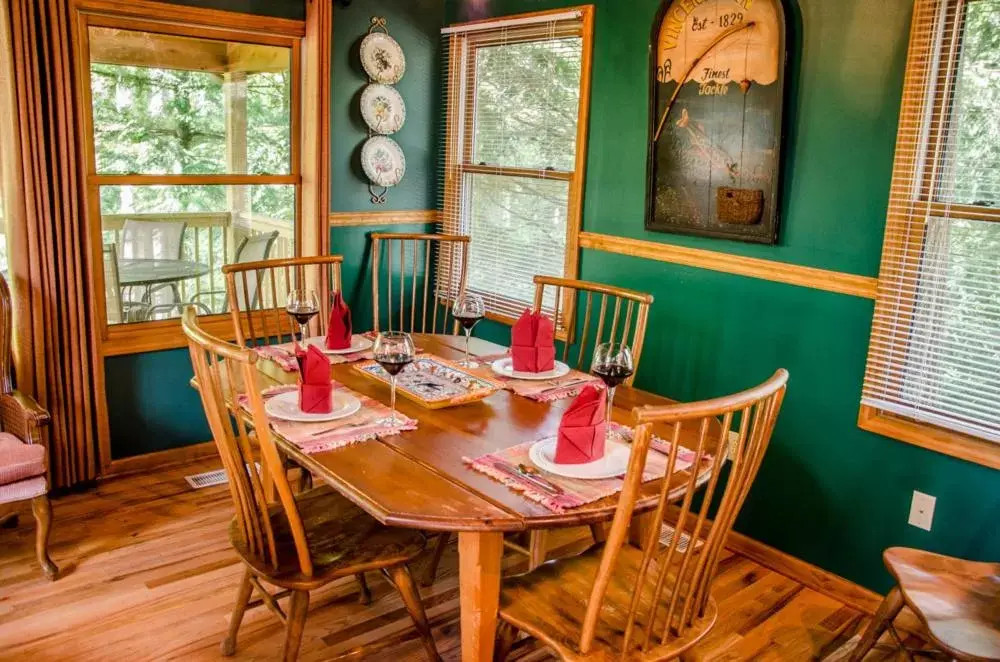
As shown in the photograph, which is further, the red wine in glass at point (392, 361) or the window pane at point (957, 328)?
the window pane at point (957, 328)

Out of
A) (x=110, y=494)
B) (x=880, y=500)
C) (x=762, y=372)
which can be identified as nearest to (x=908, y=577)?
(x=880, y=500)

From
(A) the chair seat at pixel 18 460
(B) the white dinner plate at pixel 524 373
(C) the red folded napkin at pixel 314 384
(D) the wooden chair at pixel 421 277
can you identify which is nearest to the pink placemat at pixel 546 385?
(B) the white dinner plate at pixel 524 373

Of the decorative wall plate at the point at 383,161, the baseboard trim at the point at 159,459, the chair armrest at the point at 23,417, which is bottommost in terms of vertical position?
the baseboard trim at the point at 159,459

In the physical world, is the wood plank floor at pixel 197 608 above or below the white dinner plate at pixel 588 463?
below

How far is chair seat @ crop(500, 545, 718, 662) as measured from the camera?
1.69m

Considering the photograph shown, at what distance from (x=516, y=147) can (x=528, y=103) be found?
0.21 m

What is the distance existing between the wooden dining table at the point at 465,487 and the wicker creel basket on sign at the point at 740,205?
3.45 ft

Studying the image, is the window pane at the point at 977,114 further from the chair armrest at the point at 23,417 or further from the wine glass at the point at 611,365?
the chair armrest at the point at 23,417

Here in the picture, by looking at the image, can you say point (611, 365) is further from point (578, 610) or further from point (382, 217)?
point (382, 217)

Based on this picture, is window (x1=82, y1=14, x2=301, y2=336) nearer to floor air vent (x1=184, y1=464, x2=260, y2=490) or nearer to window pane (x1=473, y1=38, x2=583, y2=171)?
floor air vent (x1=184, y1=464, x2=260, y2=490)

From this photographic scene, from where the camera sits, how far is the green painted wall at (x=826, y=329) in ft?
8.44

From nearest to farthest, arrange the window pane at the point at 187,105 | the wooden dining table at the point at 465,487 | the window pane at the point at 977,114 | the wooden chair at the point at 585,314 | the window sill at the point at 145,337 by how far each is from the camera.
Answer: the wooden dining table at the point at 465,487, the window pane at the point at 977,114, the wooden chair at the point at 585,314, the window pane at the point at 187,105, the window sill at the point at 145,337

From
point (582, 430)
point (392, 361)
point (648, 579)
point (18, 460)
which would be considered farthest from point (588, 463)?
point (18, 460)

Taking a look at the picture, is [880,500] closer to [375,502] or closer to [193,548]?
[375,502]
